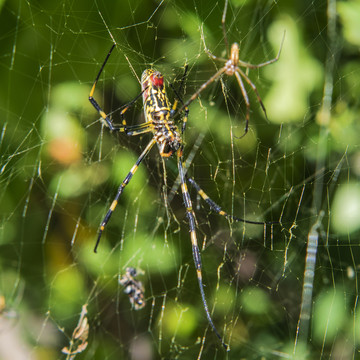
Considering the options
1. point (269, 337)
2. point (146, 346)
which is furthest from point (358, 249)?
point (146, 346)

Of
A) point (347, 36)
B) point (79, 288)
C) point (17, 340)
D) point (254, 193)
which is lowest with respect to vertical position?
point (17, 340)

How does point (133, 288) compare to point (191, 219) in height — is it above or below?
below

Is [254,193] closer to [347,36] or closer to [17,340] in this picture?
[347,36]

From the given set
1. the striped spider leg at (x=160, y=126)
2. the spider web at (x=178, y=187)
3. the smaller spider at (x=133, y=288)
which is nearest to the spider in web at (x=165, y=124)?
the striped spider leg at (x=160, y=126)

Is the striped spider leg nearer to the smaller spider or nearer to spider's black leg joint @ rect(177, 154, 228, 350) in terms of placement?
spider's black leg joint @ rect(177, 154, 228, 350)

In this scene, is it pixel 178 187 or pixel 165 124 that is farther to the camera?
pixel 178 187

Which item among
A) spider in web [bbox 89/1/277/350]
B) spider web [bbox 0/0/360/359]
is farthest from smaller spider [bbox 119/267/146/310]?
spider in web [bbox 89/1/277/350]

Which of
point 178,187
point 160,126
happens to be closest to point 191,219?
point 178,187

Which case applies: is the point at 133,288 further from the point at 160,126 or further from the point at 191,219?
the point at 160,126
